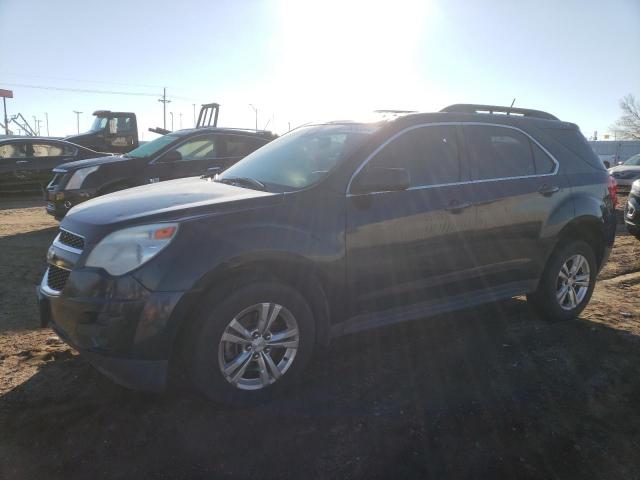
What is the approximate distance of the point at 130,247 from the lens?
2.60 meters

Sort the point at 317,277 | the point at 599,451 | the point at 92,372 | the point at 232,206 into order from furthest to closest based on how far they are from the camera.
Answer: the point at 92,372 → the point at 317,277 → the point at 232,206 → the point at 599,451

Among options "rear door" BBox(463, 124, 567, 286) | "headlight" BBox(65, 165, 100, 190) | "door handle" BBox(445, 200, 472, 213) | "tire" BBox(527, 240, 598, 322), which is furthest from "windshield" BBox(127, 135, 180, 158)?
"tire" BBox(527, 240, 598, 322)

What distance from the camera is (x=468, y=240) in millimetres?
3660

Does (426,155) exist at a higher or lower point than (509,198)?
higher

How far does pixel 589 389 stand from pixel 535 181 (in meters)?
1.75

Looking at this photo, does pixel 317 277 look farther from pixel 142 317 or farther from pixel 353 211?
pixel 142 317

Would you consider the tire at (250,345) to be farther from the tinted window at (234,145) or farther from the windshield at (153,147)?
the tinted window at (234,145)

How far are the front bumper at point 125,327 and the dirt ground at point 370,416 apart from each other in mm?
365

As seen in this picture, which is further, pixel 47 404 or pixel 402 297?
pixel 402 297

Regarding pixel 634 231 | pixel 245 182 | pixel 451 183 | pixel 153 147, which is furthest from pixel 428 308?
pixel 634 231

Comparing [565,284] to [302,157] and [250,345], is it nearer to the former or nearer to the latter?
[302,157]

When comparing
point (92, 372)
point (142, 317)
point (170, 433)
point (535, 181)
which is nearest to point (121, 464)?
point (170, 433)

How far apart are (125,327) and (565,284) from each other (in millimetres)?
3784

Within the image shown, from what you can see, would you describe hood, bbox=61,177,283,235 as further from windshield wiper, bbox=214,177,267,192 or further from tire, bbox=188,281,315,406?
tire, bbox=188,281,315,406
